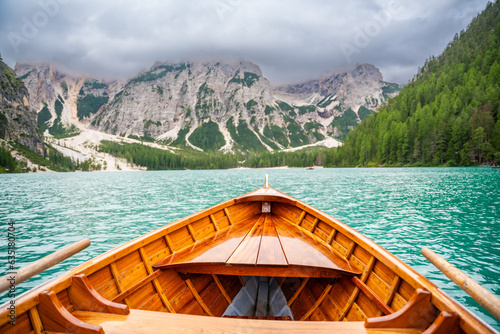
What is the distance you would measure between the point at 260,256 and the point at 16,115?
9258 inches

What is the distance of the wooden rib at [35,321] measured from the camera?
10.9 ft

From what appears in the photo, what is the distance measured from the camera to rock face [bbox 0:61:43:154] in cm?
16112

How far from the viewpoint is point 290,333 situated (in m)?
3.26

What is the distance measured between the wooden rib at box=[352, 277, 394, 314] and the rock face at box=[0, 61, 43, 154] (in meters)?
221

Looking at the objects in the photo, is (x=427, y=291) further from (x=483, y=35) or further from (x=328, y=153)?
(x=483, y=35)

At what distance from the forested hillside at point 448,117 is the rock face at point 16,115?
210 m

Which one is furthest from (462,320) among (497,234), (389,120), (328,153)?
(328,153)

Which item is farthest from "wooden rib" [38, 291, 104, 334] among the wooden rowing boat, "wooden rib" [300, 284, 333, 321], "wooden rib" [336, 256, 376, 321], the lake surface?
the lake surface

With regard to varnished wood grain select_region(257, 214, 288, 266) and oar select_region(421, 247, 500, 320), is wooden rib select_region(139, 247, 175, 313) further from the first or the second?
oar select_region(421, 247, 500, 320)

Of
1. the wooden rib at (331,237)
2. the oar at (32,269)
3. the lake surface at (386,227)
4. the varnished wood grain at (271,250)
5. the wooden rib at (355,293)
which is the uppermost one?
the oar at (32,269)

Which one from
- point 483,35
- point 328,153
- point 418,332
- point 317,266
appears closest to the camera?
point 418,332

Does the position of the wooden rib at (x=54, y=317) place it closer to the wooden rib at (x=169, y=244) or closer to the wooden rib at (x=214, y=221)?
the wooden rib at (x=169, y=244)

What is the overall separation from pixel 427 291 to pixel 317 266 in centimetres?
218

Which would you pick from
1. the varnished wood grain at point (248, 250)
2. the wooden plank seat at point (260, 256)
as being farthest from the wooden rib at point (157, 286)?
the varnished wood grain at point (248, 250)
